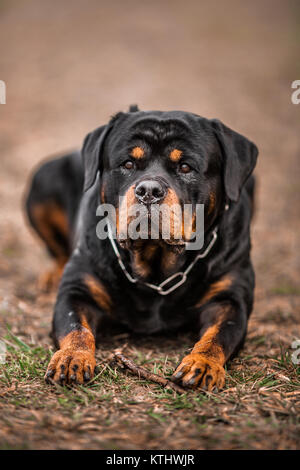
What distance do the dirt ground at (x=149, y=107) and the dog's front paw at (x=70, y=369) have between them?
0.05 metres

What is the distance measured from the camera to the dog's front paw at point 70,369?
1.95 metres

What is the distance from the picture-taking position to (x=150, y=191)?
7.13 feet

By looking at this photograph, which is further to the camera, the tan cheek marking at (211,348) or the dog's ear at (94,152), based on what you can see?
the dog's ear at (94,152)

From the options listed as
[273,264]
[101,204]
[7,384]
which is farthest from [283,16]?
[7,384]

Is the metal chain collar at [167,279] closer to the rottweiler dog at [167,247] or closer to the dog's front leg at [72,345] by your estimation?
the rottweiler dog at [167,247]

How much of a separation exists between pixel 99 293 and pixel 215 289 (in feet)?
2.01

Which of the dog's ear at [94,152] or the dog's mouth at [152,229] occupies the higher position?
the dog's ear at [94,152]

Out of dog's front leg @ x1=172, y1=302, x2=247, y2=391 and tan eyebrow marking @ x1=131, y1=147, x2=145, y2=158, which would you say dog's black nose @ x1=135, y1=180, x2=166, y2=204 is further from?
dog's front leg @ x1=172, y1=302, x2=247, y2=391

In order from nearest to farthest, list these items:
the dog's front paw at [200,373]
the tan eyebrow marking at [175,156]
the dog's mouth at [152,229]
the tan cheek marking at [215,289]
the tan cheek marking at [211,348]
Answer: the dog's front paw at [200,373]
the tan cheek marking at [211,348]
the dog's mouth at [152,229]
the tan eyebrow marking at [175,156]
the tan cheek marking at [215,289]

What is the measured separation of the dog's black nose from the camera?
2174 mm

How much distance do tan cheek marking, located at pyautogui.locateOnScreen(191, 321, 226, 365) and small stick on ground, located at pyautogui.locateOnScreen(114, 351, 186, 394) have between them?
0.19m

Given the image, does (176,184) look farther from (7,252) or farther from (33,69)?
(33,69)

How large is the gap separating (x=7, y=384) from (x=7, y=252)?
2893 mm

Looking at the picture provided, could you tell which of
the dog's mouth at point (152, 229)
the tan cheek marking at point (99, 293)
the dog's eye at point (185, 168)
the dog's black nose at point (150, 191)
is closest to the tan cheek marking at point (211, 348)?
the dog's mouth at point (152, 229)
